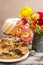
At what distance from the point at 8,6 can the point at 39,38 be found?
1174 mm

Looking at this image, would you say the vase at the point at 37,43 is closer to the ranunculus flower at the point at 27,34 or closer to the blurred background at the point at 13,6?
the ranunculus flower at the point at 27,34

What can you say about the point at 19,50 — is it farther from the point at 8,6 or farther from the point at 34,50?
the point at 8,6

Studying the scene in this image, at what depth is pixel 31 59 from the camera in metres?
0.97

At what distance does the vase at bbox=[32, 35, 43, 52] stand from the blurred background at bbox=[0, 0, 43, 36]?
3.68ft

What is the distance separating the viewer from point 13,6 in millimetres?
2100

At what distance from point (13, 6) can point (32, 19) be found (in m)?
1.16

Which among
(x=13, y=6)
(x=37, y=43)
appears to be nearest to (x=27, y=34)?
(x=37, y=43)

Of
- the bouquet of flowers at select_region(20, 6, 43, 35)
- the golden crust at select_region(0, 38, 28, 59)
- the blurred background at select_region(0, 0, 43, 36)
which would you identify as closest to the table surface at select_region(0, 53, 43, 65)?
the golden crust at select_region(0, 38, 28, 59)

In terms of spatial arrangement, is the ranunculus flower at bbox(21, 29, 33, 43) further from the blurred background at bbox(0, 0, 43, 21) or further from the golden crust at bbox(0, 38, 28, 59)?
the blurred background at bbox(0, 0, 43, 21)

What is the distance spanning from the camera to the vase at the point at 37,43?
1018mm

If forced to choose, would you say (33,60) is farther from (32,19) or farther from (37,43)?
(32,19)

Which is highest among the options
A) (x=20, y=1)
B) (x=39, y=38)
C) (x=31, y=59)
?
(x=20, y=1)

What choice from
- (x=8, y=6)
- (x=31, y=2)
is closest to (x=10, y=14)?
(x=8, y=6)

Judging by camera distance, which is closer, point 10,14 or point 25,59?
point 25,59
